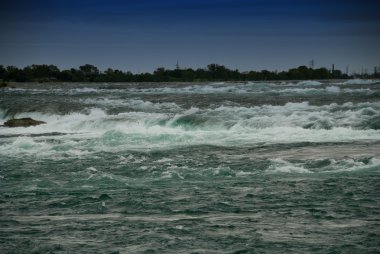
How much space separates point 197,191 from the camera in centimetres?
1288

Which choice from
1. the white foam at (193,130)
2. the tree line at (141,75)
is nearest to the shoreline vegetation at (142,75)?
the tree line at (141,75)

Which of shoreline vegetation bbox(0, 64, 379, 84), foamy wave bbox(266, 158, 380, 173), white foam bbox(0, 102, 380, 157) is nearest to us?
foamy wave bbox(266, 158, 380, 173)

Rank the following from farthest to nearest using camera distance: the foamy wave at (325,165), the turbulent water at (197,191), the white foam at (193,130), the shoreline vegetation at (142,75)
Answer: the shoreline vegetation at (142,75)
the white foam at (193,130)
the foamy wave at (325,165)
the turbulent water at (197,191)

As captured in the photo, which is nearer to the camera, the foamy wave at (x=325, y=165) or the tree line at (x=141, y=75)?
the foamy wave at (x=325, y=165)

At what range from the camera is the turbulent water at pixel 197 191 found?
31.0 feet

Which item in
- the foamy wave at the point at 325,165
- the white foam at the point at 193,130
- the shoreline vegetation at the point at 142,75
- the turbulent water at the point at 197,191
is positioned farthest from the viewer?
the shoreline vegetation at the point at 142,75

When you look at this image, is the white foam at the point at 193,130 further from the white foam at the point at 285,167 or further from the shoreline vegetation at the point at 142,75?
the shoreline vegetation at the point at 142,75

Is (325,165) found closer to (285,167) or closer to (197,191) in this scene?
(285,167)

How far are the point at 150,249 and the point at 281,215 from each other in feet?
8.96

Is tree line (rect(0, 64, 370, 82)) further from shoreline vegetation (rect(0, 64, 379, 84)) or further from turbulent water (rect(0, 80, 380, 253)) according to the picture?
turbulent water (rect(0, 80, 380, 253))

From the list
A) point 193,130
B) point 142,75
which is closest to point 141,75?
point 142,75

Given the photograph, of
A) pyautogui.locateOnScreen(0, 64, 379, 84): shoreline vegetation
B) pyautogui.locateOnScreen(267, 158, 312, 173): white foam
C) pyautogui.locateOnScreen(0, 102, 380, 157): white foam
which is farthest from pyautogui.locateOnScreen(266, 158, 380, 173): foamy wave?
pyautogui.locateOnScreen(0, 64, 379, 84): shoreline vegetation

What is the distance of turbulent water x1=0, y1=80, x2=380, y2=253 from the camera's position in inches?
372

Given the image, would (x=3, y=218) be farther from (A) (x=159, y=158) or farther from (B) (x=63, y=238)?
(A) (x=159, y=158)
